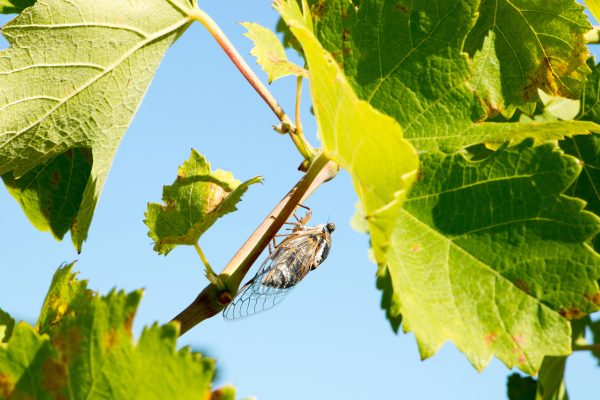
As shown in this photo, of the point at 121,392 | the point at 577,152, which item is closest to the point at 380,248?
the point at 121,392

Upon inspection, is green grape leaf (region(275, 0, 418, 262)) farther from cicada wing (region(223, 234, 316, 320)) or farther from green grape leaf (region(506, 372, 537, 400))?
green grape leaf (region(506, 372, 537, 400))

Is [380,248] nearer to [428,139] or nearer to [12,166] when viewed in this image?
[428,139]

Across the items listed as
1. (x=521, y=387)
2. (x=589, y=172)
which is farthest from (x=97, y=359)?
(x=521, y=387)

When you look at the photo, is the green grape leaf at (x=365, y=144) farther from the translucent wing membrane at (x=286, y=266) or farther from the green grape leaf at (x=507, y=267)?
the translucent wing membrane at (x=286, y=266)

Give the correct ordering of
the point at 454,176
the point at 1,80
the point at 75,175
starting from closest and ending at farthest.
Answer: the point at 454,176
the point at 1,80
the point at 75,175

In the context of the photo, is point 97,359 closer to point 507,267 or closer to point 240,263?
point 240,263

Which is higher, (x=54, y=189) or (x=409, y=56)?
(x=54, y=189)

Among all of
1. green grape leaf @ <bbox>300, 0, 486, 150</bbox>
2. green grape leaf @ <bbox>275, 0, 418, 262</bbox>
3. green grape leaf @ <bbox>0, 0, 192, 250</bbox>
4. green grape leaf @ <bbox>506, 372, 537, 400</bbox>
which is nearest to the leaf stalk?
green grape leaf @ <bbox>0, 0, 192, 250</bbox>
